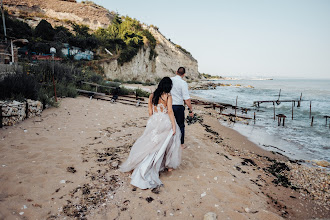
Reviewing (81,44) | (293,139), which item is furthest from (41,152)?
(81,44)

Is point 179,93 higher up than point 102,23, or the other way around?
point 102,23

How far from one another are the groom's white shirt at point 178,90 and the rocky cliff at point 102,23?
24.7 meters

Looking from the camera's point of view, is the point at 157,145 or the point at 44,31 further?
the point at 44,31

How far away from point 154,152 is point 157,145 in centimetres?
15

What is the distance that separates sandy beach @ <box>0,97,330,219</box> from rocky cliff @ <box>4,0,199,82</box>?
23.8 metres

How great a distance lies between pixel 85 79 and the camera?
15328 millimetres

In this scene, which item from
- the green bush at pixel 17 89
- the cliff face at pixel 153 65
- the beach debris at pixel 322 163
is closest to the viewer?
the beach debris at pixel 322 163

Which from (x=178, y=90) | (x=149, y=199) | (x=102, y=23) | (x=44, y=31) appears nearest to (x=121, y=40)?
(x=44, y=31)

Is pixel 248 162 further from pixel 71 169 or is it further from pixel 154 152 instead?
pixel 71 169

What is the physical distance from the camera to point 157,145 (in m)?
3.67

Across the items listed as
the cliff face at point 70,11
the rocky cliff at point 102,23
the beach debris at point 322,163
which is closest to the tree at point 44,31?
the rocky cliff at point 102,23

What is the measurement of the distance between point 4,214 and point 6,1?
172ft

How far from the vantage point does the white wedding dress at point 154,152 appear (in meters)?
3.47

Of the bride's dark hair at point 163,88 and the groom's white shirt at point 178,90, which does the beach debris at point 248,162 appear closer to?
the groom's white shirt at point 178,90
